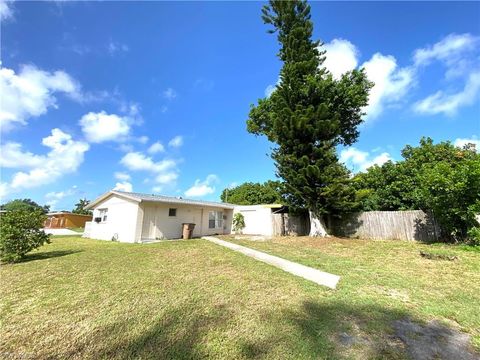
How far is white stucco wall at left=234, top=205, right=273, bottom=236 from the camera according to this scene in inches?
791

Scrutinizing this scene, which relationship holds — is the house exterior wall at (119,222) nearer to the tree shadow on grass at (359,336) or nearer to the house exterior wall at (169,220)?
the house exterior wall at (169,220)

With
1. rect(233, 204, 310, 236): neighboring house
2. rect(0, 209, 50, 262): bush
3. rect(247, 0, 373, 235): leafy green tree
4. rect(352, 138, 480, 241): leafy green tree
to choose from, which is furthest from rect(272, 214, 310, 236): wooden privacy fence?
rect(0, 209, 50, 262): bush

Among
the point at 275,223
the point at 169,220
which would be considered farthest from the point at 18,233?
the point at 275,223

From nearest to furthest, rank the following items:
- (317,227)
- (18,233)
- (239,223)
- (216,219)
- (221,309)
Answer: (221,309)
(18,233)
(317,227)
(216,219)
(239,223)

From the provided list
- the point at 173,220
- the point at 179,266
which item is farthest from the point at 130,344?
the point at 173,220

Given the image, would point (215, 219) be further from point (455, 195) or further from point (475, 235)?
point (475, 235)

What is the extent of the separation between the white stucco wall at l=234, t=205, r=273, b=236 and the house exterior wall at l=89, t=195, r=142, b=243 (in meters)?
8.90

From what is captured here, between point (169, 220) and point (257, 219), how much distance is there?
714 cm

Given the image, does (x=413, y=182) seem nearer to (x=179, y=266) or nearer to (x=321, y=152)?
(x=321, y=152)

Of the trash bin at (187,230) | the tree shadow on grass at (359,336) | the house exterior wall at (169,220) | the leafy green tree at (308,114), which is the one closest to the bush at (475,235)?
the leafy green tree at (308,114)

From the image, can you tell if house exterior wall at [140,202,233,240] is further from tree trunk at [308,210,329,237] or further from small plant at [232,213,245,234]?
tree trunk at [308,210,329,237]

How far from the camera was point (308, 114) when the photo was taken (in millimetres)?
15586

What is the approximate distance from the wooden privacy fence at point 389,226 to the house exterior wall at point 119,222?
13.3 meters

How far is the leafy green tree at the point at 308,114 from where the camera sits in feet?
51.2
